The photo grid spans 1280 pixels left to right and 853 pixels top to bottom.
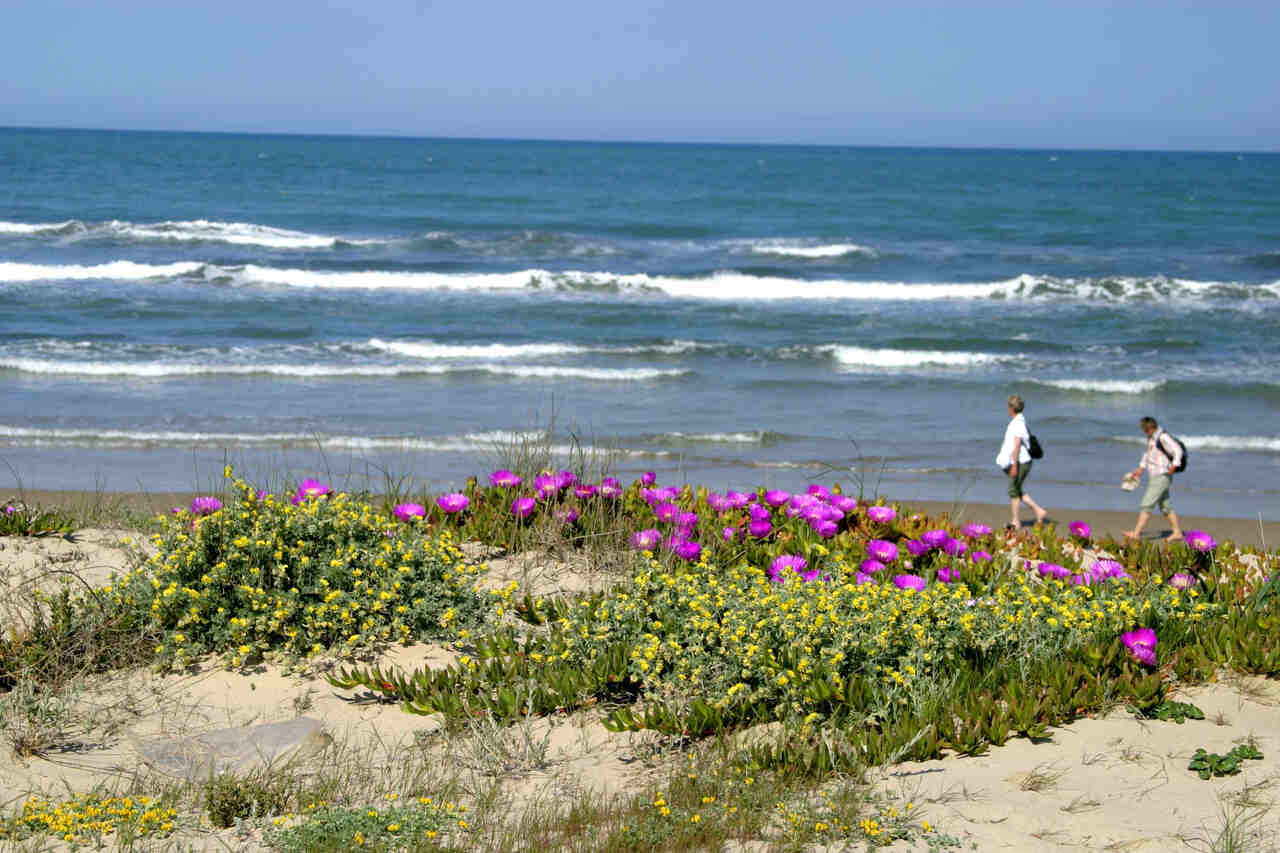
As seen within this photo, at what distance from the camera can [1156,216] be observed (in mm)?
47062

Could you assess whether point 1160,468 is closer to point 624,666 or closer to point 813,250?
point 624,666

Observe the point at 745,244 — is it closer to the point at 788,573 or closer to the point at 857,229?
the point at 857,229

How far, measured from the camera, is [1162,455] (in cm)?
977

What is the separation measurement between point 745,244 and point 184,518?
32114 millimetres

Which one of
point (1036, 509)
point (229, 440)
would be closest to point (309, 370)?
point (229, 440)

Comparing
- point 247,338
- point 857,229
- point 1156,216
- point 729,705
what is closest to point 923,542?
point 729,705

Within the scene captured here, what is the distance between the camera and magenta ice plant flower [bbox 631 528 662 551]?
548cm

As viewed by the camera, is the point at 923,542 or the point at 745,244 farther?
the point at 745,244

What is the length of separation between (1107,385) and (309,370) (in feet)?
38.1

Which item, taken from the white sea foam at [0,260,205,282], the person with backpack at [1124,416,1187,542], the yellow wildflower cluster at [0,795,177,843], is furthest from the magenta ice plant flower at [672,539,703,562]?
the white sea foam at [0,260,205,282]

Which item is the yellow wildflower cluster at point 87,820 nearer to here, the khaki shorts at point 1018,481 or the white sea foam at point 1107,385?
the khaki shorts at point 1018,481

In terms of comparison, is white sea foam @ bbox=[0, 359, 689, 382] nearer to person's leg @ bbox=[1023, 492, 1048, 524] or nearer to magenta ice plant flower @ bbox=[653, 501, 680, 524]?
person's leg @ bbox=[1023, 492, 1048, 524]

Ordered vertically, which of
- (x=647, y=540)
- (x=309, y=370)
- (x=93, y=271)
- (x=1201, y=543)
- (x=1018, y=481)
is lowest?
(x=309, y=370)

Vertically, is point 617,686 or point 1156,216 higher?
point 1156,216
